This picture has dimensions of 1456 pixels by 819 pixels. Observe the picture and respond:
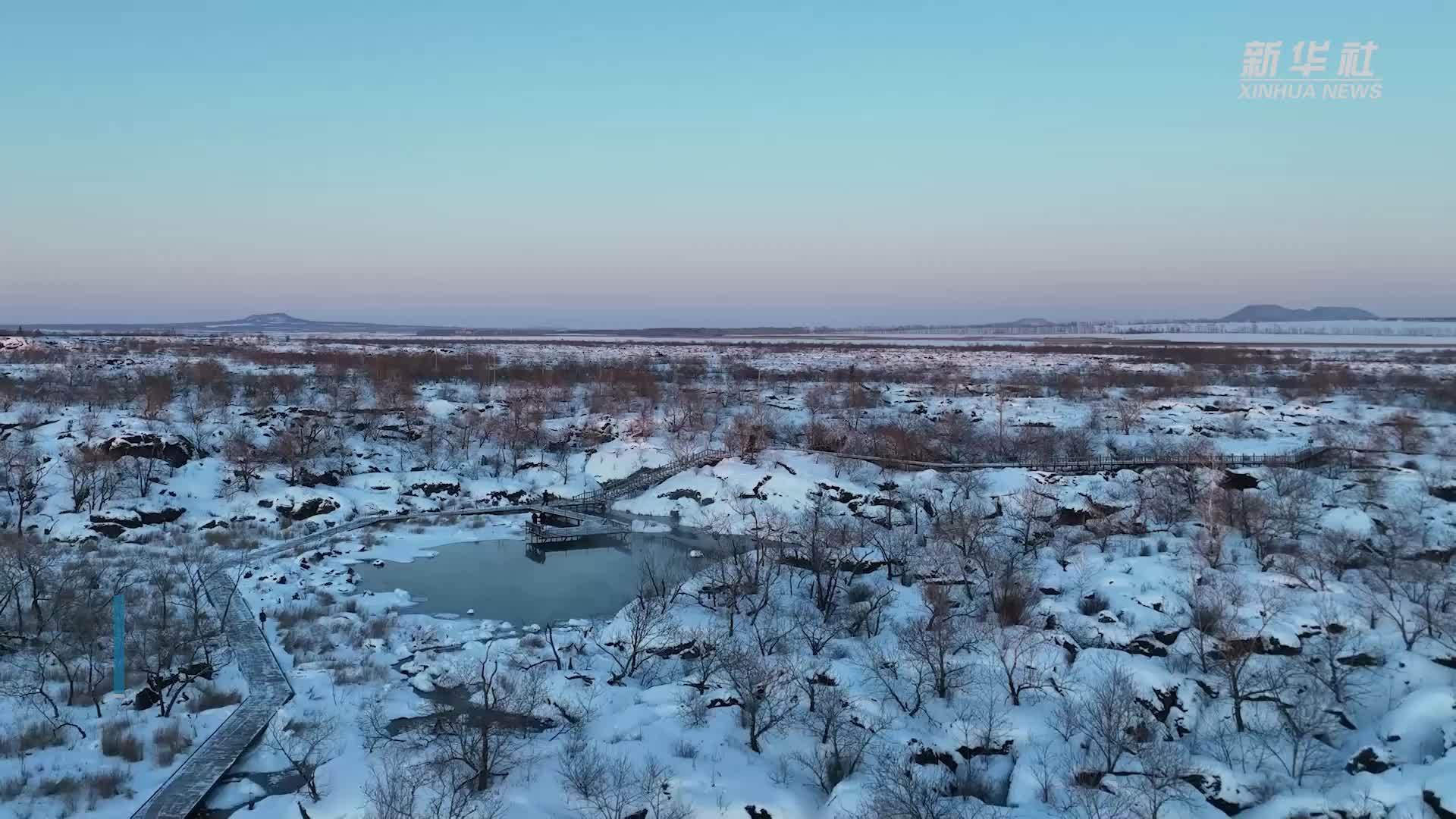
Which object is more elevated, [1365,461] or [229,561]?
[1365,461]

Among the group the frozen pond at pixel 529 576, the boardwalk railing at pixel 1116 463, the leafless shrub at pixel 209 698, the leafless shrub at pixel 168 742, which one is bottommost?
the frozen pond at pixel 529 576

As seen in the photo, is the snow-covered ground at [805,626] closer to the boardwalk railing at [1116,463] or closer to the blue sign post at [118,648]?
the blue sign post at [118,648]

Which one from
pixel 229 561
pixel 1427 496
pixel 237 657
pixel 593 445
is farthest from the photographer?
pixel 593 445

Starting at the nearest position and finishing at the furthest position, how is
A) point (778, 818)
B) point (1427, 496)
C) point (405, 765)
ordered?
1. point (778, 818)
2. point (405, 765)
3. point (1427, 496)

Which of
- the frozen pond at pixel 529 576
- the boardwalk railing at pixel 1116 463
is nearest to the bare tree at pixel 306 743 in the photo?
the frozen pond at pixel 529 576

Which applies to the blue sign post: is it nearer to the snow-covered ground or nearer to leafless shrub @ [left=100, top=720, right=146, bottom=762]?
the snow-covered ground

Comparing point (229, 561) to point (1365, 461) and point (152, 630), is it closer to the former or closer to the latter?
point (152, 630)

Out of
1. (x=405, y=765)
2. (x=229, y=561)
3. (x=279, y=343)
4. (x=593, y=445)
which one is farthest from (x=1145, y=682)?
(x=279, y=343)
